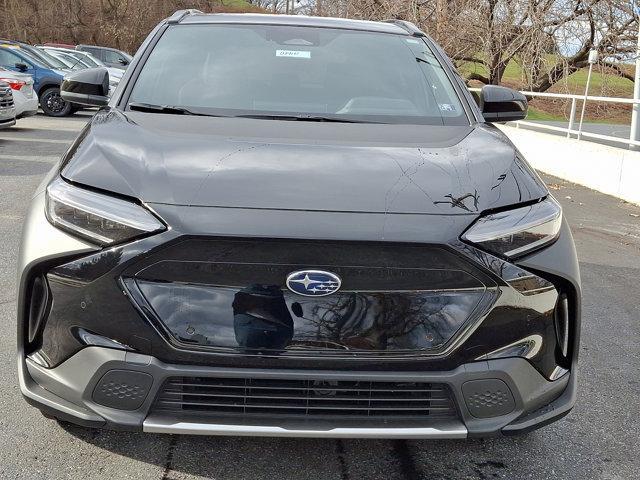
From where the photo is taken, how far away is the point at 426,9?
23891 millimetres

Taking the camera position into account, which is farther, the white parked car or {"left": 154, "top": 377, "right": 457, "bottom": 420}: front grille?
the white parked car

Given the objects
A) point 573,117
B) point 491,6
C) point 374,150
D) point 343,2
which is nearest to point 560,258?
point 374,150

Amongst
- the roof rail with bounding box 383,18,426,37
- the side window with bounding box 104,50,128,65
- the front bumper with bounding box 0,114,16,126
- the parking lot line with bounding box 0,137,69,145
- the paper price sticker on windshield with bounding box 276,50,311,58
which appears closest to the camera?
the paper price sticker on windshield with bounding box 276,50,311,58

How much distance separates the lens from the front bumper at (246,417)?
2.43 meters

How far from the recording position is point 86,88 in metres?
4.09

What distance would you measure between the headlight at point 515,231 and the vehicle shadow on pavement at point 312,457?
0.96 meters

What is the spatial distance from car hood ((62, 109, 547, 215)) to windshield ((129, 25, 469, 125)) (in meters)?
0.35

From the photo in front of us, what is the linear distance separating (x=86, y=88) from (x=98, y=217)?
6.05 ft

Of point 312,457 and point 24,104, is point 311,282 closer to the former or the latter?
point 312,457

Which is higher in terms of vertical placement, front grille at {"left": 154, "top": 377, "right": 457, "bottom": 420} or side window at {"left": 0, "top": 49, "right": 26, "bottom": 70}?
front grille at {"left": 154, "top": 377, "right": 457, "bottom": 420}

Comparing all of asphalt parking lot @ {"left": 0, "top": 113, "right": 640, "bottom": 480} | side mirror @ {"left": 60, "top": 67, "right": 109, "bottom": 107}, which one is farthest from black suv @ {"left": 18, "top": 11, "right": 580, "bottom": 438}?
side mirror @ {"left": 60, "top": 67, "right": 109, "bottom": 107}

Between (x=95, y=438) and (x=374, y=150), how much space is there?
5.21 feet

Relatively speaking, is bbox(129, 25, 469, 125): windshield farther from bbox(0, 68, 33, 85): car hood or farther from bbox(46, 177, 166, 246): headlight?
bbox(0, 68, 33, 85): car hood

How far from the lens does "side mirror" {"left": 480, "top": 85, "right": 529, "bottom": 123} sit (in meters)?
4.13
